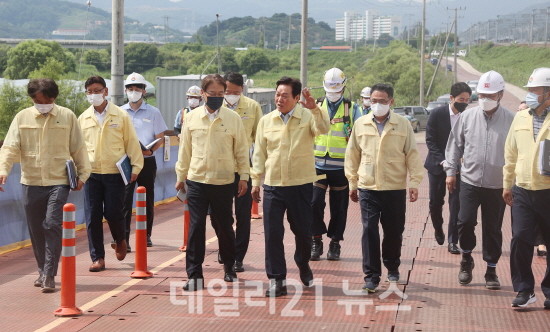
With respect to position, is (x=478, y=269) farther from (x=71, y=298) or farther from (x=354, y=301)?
(x=71, y=298)

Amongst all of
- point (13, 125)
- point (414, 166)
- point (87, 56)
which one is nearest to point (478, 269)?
point (414, 166)

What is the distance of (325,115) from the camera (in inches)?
382

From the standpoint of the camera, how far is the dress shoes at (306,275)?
9562 millimetres

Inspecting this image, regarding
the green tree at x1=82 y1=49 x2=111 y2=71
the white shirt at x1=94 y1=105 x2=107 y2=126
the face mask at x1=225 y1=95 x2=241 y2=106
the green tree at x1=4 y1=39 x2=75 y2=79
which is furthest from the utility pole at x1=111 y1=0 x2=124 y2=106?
the green tree at x1=4 y1=39 x2=75 y2=79

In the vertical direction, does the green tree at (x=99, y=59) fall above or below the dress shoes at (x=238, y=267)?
above

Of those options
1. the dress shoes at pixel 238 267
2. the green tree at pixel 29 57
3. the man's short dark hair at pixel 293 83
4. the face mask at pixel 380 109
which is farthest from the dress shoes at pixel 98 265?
the green tree at pixel 29 57

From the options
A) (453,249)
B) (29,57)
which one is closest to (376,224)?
(453,249)

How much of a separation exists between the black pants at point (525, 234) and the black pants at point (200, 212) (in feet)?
8.88

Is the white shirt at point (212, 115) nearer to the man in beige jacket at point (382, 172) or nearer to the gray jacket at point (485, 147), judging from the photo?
the man in beige jacket at point (382, 172)

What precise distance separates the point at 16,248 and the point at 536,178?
675 centimetres

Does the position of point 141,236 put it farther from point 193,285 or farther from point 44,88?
point 44,88

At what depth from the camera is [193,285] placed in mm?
9492

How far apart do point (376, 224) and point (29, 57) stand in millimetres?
108563

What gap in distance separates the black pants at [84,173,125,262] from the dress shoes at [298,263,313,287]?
7.55 ft
